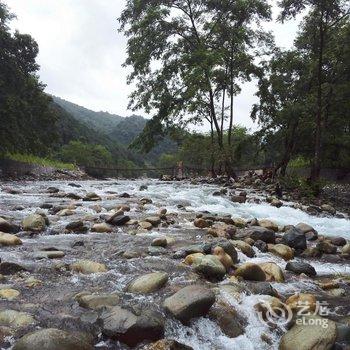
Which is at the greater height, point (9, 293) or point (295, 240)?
point (295, 240)

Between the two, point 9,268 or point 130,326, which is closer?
point 130,326

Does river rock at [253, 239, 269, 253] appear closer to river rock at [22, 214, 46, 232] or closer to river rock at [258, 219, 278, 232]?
river rock at [258, 219, 278, 232]

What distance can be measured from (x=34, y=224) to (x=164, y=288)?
327 cm

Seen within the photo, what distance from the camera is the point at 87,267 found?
4418mm

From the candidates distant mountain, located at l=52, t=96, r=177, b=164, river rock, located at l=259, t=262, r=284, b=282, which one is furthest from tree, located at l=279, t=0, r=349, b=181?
distant mountain, located at l=52, t=96, r=177, b=164

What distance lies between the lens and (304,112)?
53.7 feet

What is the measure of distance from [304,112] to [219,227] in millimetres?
10829

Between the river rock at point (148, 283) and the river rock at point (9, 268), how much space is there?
4.18 feet

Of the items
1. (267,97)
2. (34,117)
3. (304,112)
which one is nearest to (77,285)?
(304,112)

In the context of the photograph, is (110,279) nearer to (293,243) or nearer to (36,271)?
(36,271)

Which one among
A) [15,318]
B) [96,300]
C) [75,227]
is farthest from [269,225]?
[15,318]

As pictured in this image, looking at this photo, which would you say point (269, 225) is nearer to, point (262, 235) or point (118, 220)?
point (262, 235)

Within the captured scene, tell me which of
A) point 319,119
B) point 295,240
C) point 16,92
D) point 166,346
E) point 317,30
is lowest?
point 166,346

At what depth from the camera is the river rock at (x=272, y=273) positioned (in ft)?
15.0
